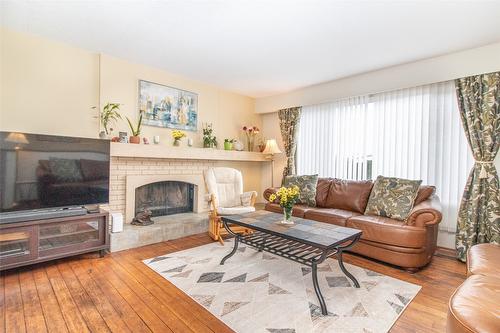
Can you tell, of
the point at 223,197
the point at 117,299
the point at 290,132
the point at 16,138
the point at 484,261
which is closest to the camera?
the point at 484,261

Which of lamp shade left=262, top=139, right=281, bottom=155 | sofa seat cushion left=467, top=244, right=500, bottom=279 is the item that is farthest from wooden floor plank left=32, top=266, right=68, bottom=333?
lamp shade left=262, top=139, right=281, bottom=155

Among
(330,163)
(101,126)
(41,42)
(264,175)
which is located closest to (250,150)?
(264,175)

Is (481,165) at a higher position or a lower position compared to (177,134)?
lower

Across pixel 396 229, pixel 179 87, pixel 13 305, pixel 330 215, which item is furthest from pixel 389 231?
pixel 179 87

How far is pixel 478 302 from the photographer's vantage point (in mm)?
1271

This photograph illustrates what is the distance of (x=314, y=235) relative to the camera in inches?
86.0

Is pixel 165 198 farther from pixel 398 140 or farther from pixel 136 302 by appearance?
pixel 398 140

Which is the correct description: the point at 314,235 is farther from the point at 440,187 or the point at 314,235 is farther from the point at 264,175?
the point at 264,175

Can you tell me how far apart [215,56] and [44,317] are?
316 centimetres

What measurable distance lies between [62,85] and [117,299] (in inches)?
105

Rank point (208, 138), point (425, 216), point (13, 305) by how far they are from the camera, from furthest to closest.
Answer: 1. point (208, 138)
2. point (425, 216)
3. point (13, 305)

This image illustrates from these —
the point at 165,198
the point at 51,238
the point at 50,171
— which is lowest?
the point at 51,238

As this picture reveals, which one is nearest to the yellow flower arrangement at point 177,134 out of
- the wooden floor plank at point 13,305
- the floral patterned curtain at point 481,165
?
the wooden floor plank at point 13,305

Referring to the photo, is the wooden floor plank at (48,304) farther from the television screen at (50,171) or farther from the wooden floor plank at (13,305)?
the television screen at (50,171)
